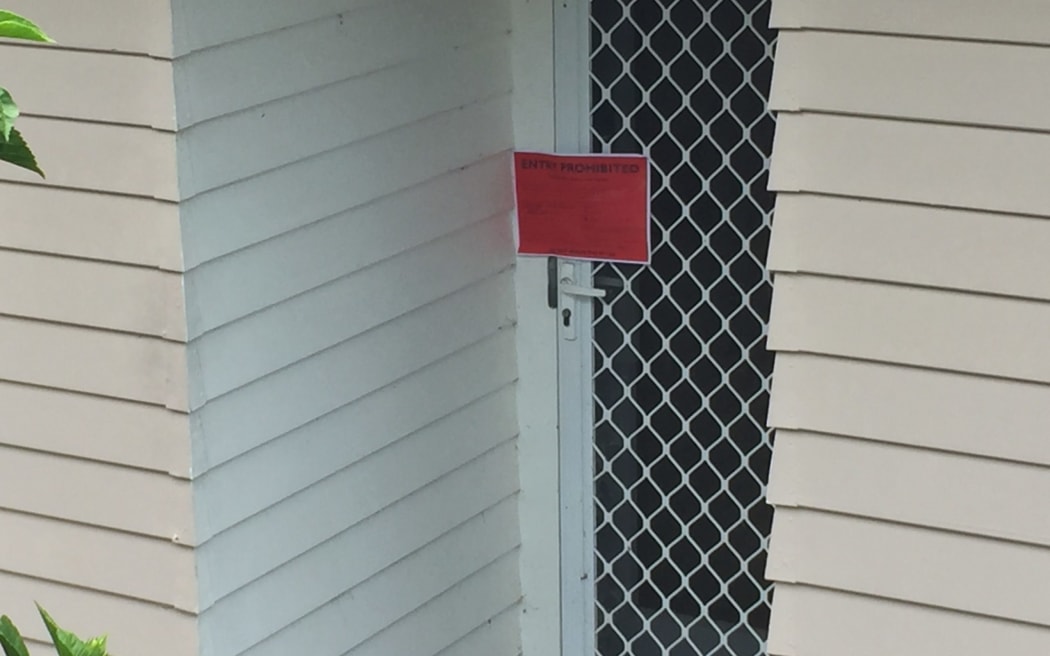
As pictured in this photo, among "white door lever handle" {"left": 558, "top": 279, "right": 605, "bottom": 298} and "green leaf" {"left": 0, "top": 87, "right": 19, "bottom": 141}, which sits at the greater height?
"green leaf" {"left": 0, "top": 87, "right": 19, "bottom": 141}

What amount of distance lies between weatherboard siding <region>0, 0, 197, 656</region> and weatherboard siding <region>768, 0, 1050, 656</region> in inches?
39.9

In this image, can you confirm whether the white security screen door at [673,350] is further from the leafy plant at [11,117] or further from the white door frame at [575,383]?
the leafy plant at [11,117]

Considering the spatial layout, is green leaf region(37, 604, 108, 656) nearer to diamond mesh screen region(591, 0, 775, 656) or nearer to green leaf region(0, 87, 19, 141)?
green leaf region(0, 87, 19, 141)

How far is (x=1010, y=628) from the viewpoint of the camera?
2268 millimetres

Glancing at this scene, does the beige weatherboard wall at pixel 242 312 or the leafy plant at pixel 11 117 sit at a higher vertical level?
the leafy plant at pixel 11 117

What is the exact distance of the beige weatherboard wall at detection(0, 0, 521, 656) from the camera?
8.61 ft

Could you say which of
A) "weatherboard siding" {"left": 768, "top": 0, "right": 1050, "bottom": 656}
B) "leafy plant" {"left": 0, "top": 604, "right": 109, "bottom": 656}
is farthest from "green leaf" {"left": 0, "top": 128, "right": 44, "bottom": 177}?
"weatherboard siding" {"left": 768, "top": 0, "right": 1050, "bottom": 656}

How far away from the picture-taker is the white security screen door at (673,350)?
3.09 meters

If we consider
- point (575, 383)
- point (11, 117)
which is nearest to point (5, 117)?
point (11, 117)

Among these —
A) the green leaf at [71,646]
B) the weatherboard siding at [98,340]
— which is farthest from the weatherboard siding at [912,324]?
the green leaf at [71,646]

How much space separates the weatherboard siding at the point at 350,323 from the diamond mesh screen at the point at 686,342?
238 millimetres

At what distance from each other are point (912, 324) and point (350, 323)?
3.72 feet

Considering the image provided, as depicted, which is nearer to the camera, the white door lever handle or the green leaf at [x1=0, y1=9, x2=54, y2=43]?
the green leaf at [x1=0, y1=9, x2=54, y2=43]

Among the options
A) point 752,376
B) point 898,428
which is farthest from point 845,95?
point 752,376
